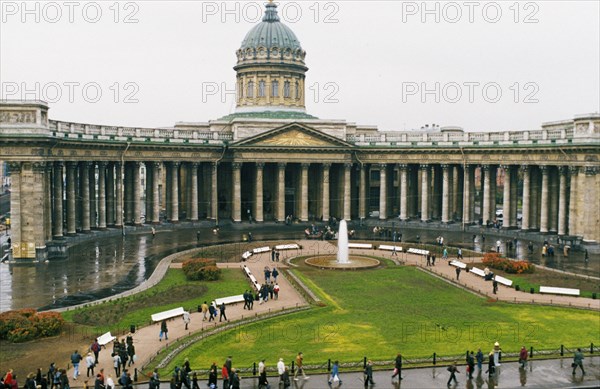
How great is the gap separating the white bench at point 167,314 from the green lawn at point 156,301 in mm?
813

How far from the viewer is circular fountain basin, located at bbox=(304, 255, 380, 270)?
5562cm

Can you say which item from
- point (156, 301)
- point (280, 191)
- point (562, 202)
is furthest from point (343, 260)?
point (280, 191)

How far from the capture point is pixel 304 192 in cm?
8906

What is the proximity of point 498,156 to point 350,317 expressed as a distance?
163 ft

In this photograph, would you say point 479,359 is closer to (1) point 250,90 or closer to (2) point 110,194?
(2) point 110,194

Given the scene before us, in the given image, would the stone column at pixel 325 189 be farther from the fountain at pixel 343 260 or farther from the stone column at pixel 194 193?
the fountain at pixel 343 260

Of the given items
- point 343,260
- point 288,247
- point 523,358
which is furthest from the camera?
point 288,247

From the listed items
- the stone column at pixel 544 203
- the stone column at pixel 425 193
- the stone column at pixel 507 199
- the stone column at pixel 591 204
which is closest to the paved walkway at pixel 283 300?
the stone column at pixel 591 204

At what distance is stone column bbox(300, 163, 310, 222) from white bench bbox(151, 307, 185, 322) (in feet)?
167

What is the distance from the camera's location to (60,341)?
34.2m

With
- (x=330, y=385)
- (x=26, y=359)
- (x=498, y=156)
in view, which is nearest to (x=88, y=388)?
(x=26, y=359)

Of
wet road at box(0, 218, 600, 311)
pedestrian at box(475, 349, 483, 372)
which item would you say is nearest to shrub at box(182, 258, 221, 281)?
wet road at box(0, 218, 600, 311)

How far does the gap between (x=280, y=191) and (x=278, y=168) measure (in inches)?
128

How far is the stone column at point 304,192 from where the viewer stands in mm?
88688
